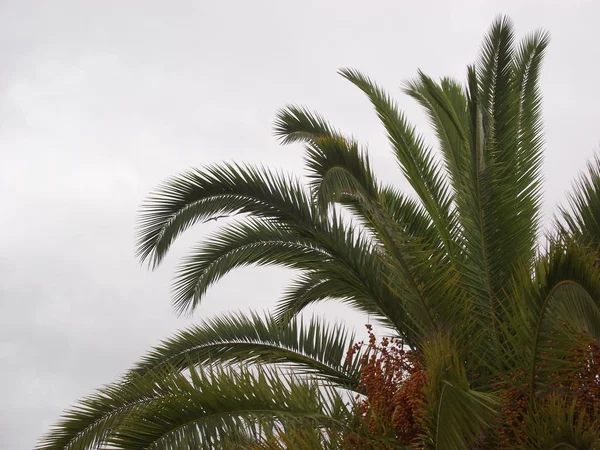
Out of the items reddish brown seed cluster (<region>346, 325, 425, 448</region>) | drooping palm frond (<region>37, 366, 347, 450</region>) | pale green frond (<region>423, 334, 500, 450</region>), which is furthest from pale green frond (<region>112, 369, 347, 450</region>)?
pale green frond (<region>423, 334, 500, 450</region>)

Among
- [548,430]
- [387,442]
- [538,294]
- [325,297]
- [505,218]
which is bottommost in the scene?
[548,430]

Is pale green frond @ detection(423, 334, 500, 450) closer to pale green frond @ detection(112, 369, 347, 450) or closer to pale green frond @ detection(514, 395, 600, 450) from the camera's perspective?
pale green frond @ detection(514, 395, 600, 450)

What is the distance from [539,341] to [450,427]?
109cm

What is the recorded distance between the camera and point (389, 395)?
547cm

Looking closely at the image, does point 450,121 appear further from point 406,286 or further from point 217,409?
point 217,409

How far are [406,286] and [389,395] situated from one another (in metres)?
0.82

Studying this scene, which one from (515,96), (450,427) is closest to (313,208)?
(515,96)

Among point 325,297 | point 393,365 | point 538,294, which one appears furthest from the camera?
point 325,297

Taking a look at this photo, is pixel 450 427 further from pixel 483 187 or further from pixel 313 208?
pixel 313 208

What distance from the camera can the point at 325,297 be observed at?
916 cm

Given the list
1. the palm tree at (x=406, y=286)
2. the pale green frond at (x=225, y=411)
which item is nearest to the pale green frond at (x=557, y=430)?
the palm tree at (x=406, y=286)

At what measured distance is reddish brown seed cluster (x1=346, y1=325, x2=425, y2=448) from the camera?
4.94 m

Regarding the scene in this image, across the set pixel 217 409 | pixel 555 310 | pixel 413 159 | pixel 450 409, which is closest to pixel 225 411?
pixel 217 409

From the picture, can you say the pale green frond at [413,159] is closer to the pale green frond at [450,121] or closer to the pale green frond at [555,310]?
the pale green frond at [450,121]
